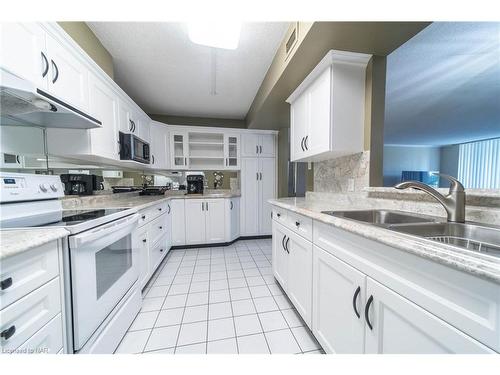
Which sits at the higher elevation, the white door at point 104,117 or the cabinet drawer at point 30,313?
the white door at point 104,117

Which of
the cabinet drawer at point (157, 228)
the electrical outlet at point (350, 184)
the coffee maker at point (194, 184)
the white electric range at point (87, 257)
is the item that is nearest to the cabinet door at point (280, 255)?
the electrical outlet at point (350, 184)

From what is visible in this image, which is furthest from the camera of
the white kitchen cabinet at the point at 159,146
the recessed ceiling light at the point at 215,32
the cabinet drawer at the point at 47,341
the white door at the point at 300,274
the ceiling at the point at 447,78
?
the white kitchen cabinet at the point at 159,146

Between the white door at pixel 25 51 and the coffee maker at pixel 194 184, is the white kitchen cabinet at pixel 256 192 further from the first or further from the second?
the white door at pixel 25 51

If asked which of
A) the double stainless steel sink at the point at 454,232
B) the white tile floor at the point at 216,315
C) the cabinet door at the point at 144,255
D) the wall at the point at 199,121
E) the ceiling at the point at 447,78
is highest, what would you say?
the ceiling at the point at 447,78

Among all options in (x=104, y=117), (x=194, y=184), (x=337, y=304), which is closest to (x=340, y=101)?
(x=337, y=304)

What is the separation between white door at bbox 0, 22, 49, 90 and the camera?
0.95m

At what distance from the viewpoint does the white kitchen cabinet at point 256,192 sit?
11.9 ft

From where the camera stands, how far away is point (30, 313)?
0.70 metres

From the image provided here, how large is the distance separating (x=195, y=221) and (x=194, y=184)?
0.68m

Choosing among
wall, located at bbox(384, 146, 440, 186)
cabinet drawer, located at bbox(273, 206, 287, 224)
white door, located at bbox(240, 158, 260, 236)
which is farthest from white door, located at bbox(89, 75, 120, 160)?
wall, located at bbox(384, 146, 440, 186)

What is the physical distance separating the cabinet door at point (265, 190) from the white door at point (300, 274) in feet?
6.78

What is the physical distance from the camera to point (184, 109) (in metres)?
3.43
